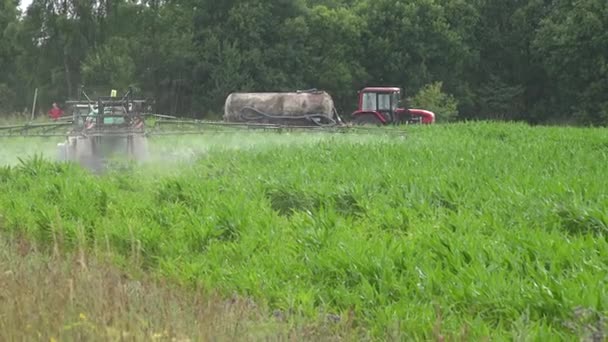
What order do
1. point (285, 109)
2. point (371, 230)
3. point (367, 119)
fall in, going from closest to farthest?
point (371, 230), point (285, 109), point (367, 119)

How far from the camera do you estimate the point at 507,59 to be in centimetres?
5100

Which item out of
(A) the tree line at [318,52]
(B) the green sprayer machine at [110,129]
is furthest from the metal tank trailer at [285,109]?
(A) the tree line at [318,52]

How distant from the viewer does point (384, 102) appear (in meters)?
33.7

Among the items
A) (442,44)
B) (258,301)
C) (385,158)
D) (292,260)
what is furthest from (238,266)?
(442,44)

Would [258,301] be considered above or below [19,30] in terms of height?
below

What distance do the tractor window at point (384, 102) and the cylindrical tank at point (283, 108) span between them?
4936mm

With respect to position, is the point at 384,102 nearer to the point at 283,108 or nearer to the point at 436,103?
the point at 283,108

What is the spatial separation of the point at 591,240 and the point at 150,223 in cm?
463

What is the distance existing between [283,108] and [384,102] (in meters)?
6.47

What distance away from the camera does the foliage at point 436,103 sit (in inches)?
1662

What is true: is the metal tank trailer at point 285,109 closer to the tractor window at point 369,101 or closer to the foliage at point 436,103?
the tractor window at point 369,101

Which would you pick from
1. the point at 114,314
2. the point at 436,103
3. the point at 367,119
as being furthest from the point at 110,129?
the point at 436,103

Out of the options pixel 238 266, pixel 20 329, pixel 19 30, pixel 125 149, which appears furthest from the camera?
pixel 19 30

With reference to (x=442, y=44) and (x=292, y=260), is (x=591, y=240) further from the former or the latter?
(x=442, y=44)
